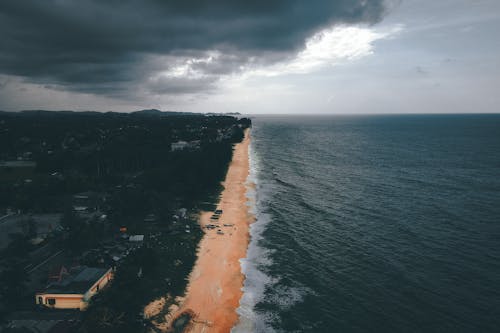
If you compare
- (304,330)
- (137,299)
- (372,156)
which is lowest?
(304,330)

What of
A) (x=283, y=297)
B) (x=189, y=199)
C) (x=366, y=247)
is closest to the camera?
(x=283, y=297)

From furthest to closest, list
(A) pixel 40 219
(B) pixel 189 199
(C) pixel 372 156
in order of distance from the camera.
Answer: (C) pixel 372 156
(B) pixel 189 199
(A) pixel 40 219

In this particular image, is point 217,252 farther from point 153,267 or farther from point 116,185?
point 116,185

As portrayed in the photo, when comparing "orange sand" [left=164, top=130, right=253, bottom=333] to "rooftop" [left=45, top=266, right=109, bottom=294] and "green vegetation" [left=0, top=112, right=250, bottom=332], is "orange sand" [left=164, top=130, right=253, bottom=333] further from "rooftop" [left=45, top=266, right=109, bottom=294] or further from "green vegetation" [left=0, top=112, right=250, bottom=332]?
"rooftop" [left=45, top=266, right=109, bottom=294]

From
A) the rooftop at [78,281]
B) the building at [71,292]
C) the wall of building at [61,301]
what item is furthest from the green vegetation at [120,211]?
the rooftop at [78,281]

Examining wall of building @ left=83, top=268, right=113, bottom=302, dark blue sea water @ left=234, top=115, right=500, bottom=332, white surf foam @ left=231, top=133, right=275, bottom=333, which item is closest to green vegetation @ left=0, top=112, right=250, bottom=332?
wall of building @ left=83, top=268, right=113, bottom=302

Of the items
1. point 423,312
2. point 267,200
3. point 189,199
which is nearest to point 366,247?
point 423,312

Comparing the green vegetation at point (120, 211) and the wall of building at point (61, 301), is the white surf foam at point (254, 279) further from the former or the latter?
the wall of building at point (61, 301)
